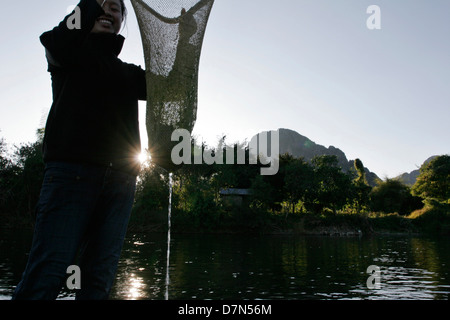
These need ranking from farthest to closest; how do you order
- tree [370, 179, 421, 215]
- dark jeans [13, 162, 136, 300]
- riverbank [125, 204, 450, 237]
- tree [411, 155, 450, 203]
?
tree [411, 155, 450, 203]
tree [370, 179, 421, 215]
riverbank [125, 204, 450, 237]
dark jeans [13, 162, 136, 300]

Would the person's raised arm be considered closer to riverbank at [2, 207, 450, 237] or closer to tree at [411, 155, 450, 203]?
riverbank at [2, 207, 450, 237]

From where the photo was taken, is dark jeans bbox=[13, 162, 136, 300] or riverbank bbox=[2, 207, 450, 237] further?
riverbank bbox=[2, 207, 450, 237]

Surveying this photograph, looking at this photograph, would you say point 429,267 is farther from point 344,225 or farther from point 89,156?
point 344,225

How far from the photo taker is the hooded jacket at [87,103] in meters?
2.06

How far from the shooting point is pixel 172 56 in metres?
2.98

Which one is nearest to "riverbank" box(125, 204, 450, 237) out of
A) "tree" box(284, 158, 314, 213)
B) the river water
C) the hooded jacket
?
"tree" box(284, 158, 314, 213)

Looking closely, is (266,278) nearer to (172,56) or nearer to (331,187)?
(172,56)

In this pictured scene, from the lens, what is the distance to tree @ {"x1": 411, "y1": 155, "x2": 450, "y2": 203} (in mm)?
68812

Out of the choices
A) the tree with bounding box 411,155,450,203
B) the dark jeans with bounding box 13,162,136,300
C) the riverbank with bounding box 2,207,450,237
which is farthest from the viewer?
the tree with bounding box 411,155,450,203

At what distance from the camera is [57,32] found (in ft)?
6.71

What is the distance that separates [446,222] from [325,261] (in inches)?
1588

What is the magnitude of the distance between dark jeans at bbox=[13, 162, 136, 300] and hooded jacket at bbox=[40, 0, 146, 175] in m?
0.10

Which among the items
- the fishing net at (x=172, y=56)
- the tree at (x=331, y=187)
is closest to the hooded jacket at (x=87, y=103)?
the fishing net at (x=172, y=56)

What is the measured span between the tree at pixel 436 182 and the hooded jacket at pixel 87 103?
248ft
